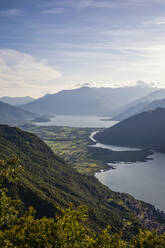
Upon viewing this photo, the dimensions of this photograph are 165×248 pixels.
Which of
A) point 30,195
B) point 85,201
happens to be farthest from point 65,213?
point 85,201

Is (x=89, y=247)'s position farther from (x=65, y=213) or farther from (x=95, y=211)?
(x=95, y=211)

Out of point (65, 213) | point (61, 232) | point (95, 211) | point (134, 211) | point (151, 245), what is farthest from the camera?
point (134, 211)

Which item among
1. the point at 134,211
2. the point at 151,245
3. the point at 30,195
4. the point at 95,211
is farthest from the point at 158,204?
the point at 151,245

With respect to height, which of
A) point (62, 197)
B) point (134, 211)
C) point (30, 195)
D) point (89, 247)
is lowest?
point (134, 211)

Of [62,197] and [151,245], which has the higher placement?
[151,245]

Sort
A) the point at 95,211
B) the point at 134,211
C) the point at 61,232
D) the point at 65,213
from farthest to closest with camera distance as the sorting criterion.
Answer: the point at 134,211 < the point at 95,211 < the point at 65,213 < the point at 61,232

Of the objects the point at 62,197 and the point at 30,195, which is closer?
the point at 30,195

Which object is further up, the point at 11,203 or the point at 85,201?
the point at 11,203

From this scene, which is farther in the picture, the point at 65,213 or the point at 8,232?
the point at 65,213

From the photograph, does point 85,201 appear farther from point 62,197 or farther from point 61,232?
point 61,232
